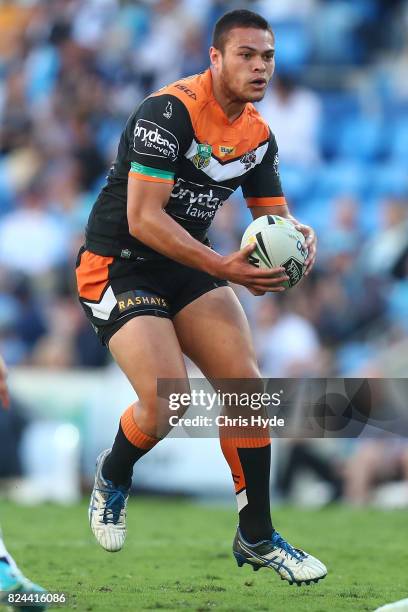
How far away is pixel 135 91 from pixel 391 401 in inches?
272

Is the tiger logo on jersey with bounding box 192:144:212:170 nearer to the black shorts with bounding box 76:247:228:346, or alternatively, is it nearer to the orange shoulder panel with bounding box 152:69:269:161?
the orange shoulder panel with bounding box 152:69:269:161

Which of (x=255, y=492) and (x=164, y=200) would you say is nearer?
(x=164, y=200)

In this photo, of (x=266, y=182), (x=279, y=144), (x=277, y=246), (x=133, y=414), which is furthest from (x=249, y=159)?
(x=279, y=144)

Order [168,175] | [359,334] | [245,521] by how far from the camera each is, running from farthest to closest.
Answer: [359,334] < [245,521] < [168,175]

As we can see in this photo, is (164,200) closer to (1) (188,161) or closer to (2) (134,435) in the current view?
(1) (188,161)

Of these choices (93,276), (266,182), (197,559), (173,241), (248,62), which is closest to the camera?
(173,241)

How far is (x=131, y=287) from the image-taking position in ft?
20.0

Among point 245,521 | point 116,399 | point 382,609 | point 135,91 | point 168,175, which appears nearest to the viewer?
point 382,609

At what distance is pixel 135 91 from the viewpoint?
15.5 metres

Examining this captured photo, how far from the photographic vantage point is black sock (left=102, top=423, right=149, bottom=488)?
20.3ft

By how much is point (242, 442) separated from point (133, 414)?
584mm

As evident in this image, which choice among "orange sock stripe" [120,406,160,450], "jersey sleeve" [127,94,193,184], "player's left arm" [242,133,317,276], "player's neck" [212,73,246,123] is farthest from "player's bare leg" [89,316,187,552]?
"player's neck" [212,73,246,123]

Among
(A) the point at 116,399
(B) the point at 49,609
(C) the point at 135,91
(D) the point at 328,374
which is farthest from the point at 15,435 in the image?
(B) the point at 49,609

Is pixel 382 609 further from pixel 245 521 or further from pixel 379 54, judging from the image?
pixel 379 54
